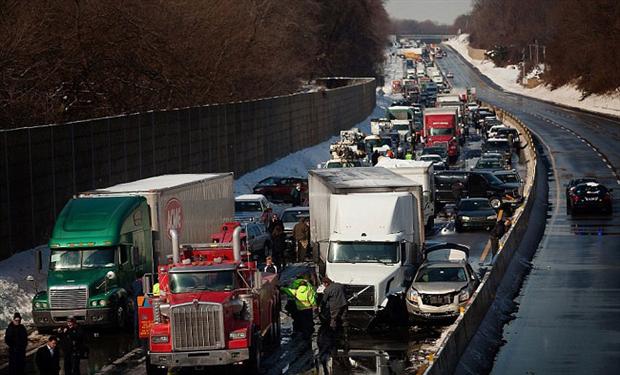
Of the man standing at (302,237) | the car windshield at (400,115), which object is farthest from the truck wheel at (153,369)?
the car windshield at (400,115)

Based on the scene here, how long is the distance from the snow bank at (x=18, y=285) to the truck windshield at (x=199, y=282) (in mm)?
6882

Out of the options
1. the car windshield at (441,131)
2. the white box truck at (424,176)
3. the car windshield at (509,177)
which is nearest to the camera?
the white box truck at (424,176)

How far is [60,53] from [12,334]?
101 feet

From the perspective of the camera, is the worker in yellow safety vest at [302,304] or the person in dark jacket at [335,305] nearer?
the worker in yellow safety vest at [302,304]

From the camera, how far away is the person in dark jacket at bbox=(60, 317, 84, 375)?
23.2m

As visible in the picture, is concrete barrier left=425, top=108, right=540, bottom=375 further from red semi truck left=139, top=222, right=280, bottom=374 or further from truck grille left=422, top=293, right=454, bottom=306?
red semi truck left=139, top=222, right=280, bottom=374

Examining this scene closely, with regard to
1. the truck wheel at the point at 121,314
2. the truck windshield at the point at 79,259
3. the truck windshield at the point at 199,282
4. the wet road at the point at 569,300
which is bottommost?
→ the wet road at the point at 569,300

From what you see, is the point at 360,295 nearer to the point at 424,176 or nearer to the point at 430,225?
the point at 424,176

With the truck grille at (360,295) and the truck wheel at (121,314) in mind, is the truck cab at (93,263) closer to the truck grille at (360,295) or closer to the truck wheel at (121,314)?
the truck wheel at (121,314)

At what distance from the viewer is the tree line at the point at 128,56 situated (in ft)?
153

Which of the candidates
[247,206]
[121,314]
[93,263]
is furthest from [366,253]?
[247,206]

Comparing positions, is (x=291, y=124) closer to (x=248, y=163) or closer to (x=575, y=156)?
(x=248, y=163)

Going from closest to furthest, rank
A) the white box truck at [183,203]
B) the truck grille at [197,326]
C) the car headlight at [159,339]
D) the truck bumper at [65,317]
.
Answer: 1. the truck grille at [197,326]
2. the car headlight at [159,339]
3. the truck bumper at [65,317]
4. the white box truck at [183,203]

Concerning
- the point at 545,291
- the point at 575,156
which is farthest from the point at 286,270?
the point at 575,156
